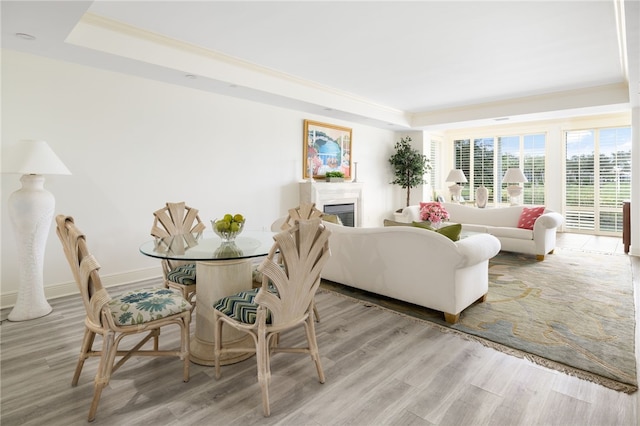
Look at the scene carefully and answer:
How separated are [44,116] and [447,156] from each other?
9.16 meters

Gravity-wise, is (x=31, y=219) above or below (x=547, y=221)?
above

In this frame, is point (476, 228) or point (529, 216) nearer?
point (529, 216)

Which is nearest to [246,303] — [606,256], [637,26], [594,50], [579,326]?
[579,326]

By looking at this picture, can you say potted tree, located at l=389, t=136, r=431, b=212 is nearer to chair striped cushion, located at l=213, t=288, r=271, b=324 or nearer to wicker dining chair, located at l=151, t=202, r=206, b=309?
wicker dining chair, located at l=151, t=202, r=206, b=309

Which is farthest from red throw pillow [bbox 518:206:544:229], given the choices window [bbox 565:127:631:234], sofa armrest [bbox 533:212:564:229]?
window [bbox 565:127:631:234]

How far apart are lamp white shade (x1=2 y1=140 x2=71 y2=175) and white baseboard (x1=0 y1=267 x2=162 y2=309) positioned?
52.3 inches

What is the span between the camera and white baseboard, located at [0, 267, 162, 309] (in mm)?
3473

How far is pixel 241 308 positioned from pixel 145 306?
546mm

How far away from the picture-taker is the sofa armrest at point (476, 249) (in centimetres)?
289

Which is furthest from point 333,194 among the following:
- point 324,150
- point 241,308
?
point 241,308

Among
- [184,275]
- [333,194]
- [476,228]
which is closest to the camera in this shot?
[184,275]

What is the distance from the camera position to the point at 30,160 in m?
3.07

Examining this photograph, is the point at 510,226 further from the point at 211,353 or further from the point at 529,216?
the point at 211,353

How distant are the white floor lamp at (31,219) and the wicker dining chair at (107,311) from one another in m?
1.55
